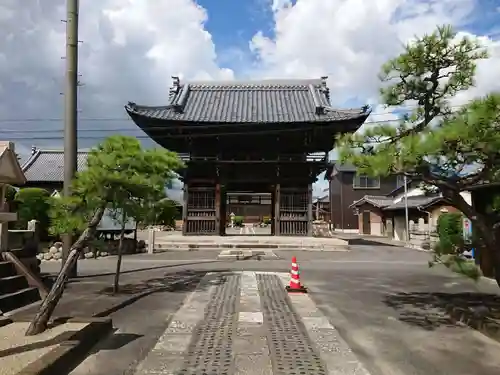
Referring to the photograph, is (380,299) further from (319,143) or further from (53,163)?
(53,163)

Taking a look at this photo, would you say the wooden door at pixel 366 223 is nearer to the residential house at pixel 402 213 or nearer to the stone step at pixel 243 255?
the residential house at pixel 402 213

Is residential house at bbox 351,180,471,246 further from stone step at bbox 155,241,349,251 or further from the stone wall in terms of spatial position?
the stone wall

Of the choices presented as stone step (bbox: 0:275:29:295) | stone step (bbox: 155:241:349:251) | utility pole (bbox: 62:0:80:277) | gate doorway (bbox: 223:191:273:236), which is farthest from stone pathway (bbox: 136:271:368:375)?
gate doorway (bbox: 223:191:273:236)

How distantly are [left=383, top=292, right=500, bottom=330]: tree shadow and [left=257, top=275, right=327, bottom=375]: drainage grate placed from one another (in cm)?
214

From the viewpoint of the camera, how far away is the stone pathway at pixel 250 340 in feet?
16.7

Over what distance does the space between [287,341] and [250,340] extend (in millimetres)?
545

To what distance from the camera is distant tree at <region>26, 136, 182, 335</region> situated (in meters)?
6.07

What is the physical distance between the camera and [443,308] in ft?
28.6

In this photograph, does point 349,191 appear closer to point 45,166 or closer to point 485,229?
point 45,166

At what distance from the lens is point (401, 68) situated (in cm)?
718

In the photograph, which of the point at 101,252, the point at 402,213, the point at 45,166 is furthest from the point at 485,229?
the point at 45,166

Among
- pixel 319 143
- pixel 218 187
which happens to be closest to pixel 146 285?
pixel 218 187

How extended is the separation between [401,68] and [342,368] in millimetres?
4926

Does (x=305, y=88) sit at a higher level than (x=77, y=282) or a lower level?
higher
